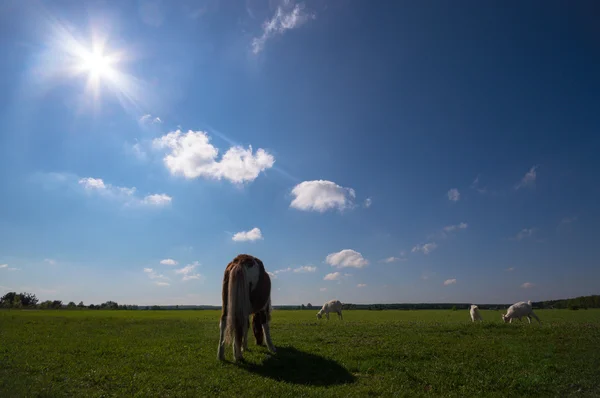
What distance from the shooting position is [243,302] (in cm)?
967

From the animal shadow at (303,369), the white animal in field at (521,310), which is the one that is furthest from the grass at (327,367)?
the white animal in field at (521,310)

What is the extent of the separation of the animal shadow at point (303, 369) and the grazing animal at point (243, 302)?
0.95m

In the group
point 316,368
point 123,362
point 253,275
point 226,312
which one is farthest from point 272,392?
point 123,362

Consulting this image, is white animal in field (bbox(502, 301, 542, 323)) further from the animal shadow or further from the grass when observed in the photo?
the animal shadow

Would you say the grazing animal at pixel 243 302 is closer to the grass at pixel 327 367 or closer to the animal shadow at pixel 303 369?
the grass at pixel 327 367

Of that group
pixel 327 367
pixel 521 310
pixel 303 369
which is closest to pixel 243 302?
pixel 303 369

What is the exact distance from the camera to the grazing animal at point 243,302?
945cm

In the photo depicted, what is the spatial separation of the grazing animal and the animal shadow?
95cm

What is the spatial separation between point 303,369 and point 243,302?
102 inches

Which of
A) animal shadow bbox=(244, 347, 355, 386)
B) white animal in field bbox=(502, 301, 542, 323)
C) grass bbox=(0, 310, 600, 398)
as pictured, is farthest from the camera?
white animal in field bbox=(502, 301, 542, 323)

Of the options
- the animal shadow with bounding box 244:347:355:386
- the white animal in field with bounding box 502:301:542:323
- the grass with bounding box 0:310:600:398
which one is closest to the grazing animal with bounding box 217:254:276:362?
the grass with bounding box 0:310:600:398

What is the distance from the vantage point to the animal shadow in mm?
7754

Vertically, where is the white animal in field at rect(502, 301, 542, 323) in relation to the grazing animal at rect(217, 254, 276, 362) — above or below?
below

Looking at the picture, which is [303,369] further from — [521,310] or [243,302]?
[521,310]
